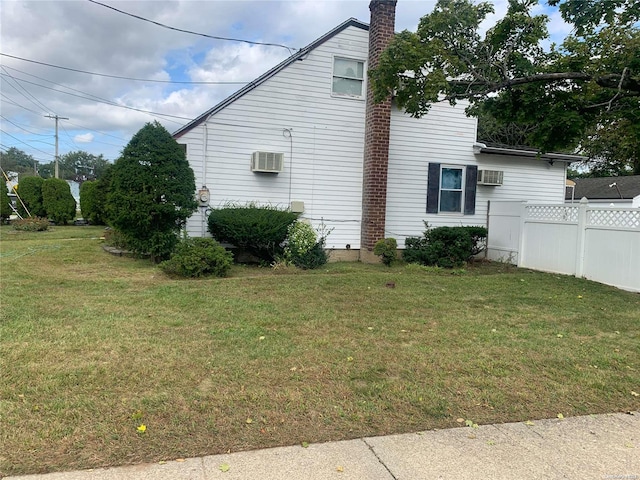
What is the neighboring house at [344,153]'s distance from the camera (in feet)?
34.8

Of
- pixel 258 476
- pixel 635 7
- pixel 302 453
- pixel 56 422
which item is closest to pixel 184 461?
pixel 258 476

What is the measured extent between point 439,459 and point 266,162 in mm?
8688

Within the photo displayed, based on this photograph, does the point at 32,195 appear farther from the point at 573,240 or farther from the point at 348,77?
the point at 573,240

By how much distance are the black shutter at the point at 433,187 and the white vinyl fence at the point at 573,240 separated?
1672 millimetres

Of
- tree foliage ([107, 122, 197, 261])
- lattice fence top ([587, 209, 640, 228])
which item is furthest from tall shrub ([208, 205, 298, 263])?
lattice fence top ([587, 209, 640, 228])

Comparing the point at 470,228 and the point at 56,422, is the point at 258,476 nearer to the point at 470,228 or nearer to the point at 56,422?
the point at 56,422

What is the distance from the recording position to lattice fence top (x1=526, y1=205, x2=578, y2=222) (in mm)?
9570

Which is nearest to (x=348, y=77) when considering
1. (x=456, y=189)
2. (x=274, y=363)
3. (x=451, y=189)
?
(x=451, y=189)

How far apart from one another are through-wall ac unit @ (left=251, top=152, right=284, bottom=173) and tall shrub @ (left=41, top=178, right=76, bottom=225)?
16.7 metres

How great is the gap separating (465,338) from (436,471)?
267 cm

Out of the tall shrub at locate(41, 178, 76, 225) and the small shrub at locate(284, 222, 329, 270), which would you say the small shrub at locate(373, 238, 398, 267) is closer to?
the small shrub at locate(284, 222, 329, 270)

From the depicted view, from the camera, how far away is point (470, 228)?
11172mm

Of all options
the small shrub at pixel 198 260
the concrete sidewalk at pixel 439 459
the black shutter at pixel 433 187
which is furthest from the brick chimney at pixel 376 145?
the concrete sidewalk at pixel 439 459

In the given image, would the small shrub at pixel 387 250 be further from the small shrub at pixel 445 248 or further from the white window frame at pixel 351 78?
the white window frame at pixel 351 78
